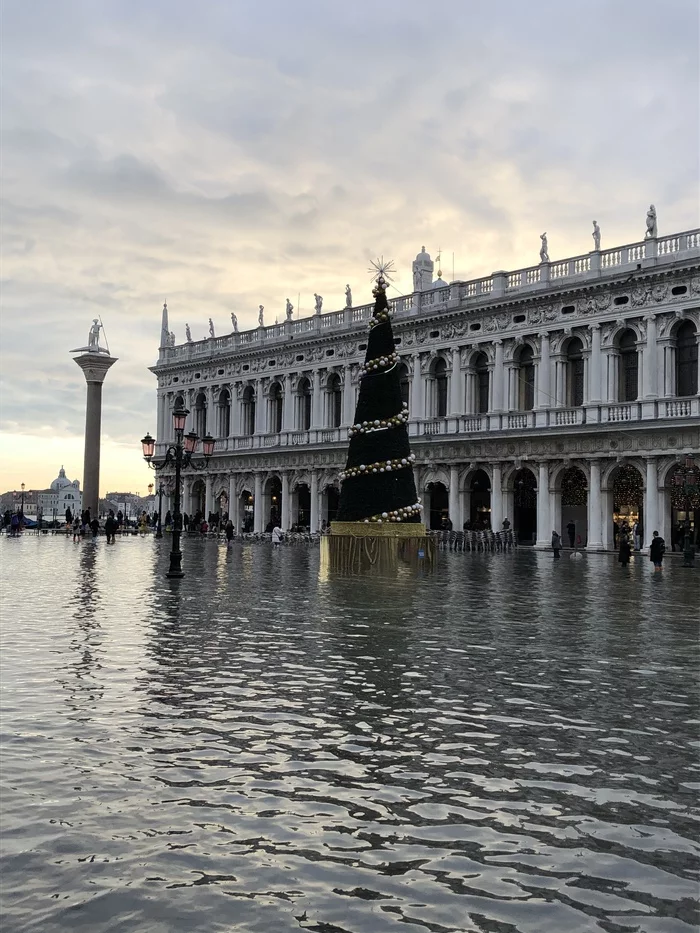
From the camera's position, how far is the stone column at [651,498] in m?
37.8

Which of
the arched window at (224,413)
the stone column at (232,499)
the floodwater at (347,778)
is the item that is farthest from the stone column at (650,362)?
the arched window at (224,413)

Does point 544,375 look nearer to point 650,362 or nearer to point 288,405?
point 650,362

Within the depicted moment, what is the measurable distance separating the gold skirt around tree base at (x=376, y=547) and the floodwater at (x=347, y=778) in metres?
13.0

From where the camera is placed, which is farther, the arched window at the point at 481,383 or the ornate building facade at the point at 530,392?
the arched window at the point at 481,383

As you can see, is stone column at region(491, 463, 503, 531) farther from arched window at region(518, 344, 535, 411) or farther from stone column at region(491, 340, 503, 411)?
arched window at region(518, 344, 535, 411)

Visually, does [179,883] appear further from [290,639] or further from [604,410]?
[604,410]

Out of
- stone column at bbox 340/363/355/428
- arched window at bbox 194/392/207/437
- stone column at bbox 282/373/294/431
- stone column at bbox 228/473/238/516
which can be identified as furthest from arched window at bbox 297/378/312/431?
arched window at bbox 194/392/207/437

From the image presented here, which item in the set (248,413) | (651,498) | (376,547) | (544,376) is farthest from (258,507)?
(376,547)

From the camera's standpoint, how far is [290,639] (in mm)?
11648

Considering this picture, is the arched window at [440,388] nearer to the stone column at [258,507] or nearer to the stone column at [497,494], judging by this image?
the stone column at [497,494]

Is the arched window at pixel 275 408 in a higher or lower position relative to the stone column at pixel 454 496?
higher

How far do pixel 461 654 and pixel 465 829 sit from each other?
5.63 metres

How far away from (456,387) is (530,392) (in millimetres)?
3960

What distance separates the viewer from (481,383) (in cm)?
4634
